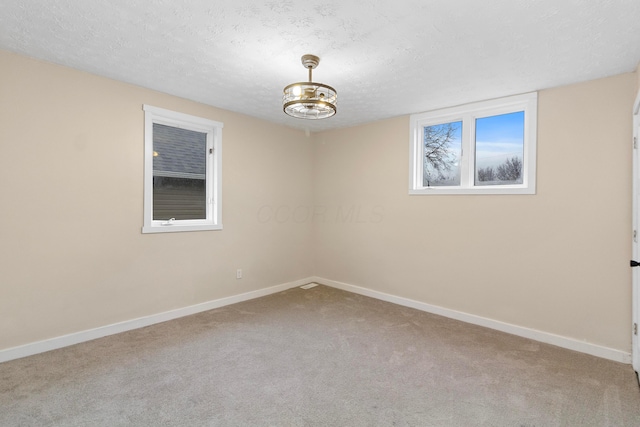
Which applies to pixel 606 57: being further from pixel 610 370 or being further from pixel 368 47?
pixel 610 370

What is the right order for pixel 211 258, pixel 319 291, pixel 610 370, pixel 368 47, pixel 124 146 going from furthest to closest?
pixel 319 291, pixel 211 258, pixel 124 146, pixel 610 370, pixel 368 47

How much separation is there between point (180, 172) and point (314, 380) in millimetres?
2718

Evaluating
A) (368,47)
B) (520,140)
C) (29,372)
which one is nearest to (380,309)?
(520,140)

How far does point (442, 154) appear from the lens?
4.07 metres

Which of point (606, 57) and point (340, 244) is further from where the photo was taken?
point (340, 244)

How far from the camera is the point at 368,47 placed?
8.00 ft

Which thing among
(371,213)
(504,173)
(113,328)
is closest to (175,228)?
(113,328)

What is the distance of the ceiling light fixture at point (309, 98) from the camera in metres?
2.37

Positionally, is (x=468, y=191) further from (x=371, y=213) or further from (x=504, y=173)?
(x=371, y=213)

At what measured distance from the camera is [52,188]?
2830mm

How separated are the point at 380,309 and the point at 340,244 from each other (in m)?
1.24

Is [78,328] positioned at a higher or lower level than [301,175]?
lower

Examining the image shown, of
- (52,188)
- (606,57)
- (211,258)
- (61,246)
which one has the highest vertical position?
(606,57)

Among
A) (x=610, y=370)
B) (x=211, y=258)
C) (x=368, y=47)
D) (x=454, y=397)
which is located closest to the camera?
(x=454, y=397)
